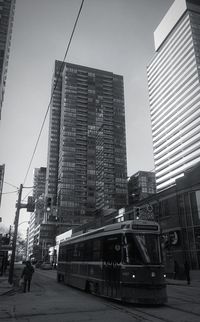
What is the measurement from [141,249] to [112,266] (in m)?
1.60

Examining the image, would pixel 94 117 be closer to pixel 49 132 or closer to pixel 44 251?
pixel 49 132

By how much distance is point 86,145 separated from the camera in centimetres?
15575

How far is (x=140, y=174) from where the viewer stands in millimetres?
159000

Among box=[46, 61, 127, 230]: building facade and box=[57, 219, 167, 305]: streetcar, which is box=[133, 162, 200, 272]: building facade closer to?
box=[57, 219, 167, 305]: streetcar

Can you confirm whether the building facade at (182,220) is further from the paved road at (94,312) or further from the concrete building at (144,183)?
the concrete building at (144,183)

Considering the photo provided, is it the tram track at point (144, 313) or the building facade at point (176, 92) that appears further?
the building facade at point (176, 92)

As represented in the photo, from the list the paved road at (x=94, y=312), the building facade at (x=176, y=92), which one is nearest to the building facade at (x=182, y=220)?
the paved road at (x=94, y=312)

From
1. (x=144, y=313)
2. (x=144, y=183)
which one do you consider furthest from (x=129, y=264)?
(x=144, y=183)

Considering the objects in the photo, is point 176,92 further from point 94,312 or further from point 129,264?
point 94,312

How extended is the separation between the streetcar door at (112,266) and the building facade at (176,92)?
10275 cm

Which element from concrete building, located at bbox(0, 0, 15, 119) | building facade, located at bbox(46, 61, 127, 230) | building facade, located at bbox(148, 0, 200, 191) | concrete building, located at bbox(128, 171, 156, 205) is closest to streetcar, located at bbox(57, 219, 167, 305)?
concrete building, located at bbox(0, 0, 15, 119)

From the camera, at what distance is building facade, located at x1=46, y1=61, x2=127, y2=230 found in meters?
143

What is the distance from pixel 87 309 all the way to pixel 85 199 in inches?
5327

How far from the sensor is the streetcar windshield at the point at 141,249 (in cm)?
Answer: 1103
